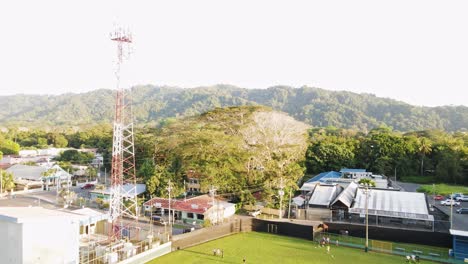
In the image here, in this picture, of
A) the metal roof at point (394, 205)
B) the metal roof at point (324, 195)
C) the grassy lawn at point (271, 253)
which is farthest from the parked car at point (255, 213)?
the metal roof at point (394, 205)

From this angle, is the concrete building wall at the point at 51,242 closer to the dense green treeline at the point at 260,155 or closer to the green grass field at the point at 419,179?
the dense green treeline at the point at 260,155

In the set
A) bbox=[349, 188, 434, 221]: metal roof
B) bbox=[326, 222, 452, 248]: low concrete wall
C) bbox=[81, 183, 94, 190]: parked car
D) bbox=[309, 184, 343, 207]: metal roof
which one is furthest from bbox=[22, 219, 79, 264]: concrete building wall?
bbox=[81, 183, 94, 190]: parked car

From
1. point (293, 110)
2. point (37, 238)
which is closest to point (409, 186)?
point (37, 238)

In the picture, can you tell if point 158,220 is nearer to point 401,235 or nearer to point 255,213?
point 255,213

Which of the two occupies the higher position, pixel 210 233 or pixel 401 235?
pixel 401 235

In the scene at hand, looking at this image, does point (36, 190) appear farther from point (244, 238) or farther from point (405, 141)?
point (405, 141)
